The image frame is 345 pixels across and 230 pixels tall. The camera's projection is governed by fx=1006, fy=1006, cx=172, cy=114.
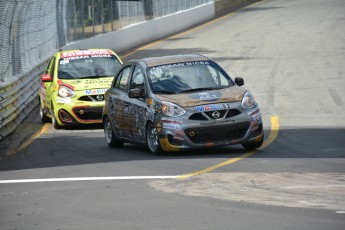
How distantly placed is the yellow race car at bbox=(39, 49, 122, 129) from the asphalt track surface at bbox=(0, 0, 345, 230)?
0.33 m

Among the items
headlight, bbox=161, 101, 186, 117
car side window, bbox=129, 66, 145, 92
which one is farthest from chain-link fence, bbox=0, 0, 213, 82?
headlight, bbox=161, 101, 186, 117

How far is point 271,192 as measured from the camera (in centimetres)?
1031

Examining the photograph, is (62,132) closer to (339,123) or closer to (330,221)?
(339,123)

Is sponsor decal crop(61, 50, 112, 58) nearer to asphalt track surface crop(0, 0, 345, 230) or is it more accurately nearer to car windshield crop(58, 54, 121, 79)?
car windshield crop(58, 54, 121, 79)

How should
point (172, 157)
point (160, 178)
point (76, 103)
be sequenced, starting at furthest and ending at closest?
point (76, 103) < point (172, 157) < point (160, 178)

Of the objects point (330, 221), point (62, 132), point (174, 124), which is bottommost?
point (62, 132)

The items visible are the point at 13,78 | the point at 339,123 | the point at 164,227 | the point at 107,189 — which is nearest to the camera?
the point at 164,227

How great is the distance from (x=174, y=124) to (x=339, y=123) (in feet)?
17.1

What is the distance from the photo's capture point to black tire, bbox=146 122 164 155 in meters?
14.8

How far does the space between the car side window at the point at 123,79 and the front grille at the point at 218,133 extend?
2.34 m

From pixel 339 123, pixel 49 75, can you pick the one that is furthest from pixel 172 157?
pixel 49 75

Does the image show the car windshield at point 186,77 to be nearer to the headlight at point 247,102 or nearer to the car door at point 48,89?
the headlight at point 247,102

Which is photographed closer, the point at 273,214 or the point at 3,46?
the point at 273,214

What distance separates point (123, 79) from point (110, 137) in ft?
3.27
